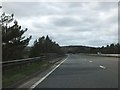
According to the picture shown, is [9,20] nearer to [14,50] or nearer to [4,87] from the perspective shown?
[14,50]

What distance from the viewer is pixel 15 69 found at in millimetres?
22938

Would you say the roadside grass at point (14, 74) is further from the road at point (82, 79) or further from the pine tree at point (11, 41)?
the pine tree at point (11, 41)

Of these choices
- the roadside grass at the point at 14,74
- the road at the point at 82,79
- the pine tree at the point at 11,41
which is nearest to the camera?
the road at the point at 82,79

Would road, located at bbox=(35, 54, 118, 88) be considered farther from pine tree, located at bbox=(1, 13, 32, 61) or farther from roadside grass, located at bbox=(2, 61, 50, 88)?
pine tree, located at bbox=(1, 13, 32, 61)

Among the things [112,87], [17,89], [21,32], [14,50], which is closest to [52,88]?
[17,89]

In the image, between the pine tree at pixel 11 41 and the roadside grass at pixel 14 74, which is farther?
the pine tree at pixel 11 41

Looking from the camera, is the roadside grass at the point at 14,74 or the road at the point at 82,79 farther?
the roadside grass at the point at 14,74

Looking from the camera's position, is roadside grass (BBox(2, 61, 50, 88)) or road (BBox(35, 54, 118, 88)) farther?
roadside grass (BBox(2, 61, 50, 88))

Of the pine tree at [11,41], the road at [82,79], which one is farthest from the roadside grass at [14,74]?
the pine tree at [11,41]

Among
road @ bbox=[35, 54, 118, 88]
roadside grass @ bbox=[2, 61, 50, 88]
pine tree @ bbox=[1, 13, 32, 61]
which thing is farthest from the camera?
pine tree @ bbox=[1, 13, 32, 61]

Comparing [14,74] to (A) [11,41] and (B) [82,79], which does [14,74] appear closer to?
(B) [82,79]

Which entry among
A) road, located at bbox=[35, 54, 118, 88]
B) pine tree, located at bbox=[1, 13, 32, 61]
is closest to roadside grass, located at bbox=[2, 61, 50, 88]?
road, located at bbox=[35, 54, 118, 88]

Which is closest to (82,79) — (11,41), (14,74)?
(14,74)

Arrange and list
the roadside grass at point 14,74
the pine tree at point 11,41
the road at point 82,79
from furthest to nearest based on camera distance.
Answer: the pine tree at point 11,41 → the roadside grass at point 14,74 → the road at point 82,79
